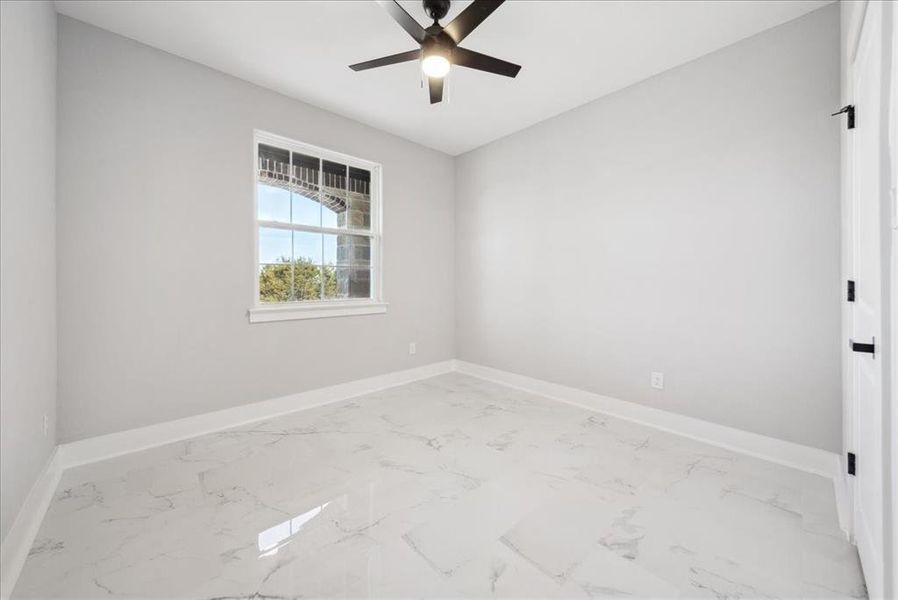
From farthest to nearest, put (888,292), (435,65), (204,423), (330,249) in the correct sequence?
(330,249) < (204,423) < (435,65) < (888,292)

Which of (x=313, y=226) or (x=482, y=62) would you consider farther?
(x=313, y=226)

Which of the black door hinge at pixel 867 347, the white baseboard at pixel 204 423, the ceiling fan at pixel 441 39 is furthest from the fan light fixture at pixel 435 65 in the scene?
the white baseboard at pixel 204 423

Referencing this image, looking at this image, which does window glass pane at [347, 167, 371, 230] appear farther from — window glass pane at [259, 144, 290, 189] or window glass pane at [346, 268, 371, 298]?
window glass pane at [259, 144, 290, 189]

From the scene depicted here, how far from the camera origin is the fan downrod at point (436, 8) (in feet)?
6.73

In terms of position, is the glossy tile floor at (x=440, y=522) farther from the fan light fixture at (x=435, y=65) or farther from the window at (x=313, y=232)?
the fan light fixture at (x=435, y=65)

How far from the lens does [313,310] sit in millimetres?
3443

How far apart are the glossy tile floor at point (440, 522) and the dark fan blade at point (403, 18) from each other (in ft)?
8.33

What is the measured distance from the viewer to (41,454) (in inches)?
76.5

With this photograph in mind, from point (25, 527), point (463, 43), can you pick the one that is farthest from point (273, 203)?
point (25, 527)

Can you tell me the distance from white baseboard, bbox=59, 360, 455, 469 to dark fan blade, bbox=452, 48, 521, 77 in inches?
116

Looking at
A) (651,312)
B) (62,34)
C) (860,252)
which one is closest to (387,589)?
(860,252)

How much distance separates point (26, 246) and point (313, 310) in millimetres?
1889

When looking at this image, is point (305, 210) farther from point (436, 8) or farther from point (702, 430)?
point (702, 430)

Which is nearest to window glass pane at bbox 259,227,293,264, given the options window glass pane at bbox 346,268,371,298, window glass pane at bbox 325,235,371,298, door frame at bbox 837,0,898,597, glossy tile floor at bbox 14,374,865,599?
window glass pane at bbox 325,235,371,298
